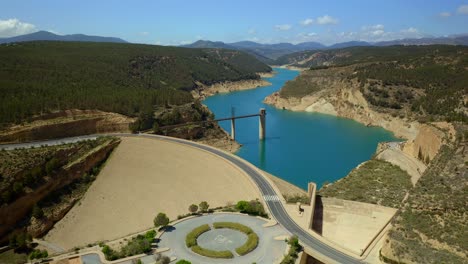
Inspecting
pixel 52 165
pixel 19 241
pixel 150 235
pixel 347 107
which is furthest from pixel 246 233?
pixel 347 107

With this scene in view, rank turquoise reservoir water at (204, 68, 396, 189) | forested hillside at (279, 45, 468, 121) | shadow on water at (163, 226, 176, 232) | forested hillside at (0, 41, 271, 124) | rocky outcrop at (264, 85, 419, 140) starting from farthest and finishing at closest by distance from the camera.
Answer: rocky outcrop at (264, 85, 419, 140)
forested hillside at (279, 45, 468, 121)
turquoise reservoir water at (204, 68, 396, 189)
forested hillside at (0, 41, 271, 124)
shadow on water at (163, 226, 176, 232)

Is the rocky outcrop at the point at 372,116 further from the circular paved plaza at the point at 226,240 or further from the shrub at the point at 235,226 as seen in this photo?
the shrub at the point at 235,226

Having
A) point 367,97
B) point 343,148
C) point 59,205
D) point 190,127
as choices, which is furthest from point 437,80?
point 59,205

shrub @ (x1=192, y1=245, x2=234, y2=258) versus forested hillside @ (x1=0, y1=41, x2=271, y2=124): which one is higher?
forested hillside @ (x1=0, y1=41, x2=271, y2=124)

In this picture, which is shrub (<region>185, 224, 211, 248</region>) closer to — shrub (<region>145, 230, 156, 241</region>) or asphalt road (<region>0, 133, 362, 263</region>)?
shrub (<region>145, 230, 156, 241</region>)

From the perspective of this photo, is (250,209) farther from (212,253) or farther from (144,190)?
(144,190)

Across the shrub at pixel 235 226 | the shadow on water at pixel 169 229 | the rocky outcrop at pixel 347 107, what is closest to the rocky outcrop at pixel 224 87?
the rocky outcrop at pixel 347 107

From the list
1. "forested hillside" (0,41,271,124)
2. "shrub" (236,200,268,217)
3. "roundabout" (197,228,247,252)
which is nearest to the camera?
"roundabout" (197,228,247,252)

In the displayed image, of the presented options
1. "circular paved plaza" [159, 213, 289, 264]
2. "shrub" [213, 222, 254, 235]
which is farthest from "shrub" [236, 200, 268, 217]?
"shrub" [213, 222, 254, 235]
